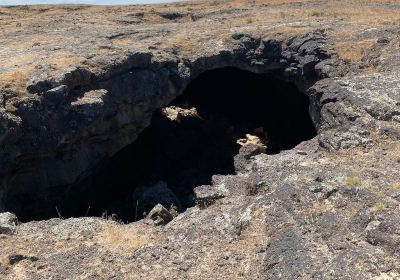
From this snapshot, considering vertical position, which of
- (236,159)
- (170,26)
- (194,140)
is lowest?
(194,140)

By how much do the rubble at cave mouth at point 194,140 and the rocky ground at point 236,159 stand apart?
2.79 m

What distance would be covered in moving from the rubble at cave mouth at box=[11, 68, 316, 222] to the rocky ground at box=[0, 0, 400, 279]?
2.79 m

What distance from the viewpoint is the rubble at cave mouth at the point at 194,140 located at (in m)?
27.3

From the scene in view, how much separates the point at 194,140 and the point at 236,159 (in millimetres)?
7677

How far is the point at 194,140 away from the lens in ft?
114

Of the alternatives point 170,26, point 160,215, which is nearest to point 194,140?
point 170,26

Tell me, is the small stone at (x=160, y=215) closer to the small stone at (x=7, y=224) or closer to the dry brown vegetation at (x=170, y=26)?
the small stone at (x=7, y=224)

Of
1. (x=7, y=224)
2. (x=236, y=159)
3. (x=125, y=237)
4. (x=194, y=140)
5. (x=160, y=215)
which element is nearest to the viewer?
(x=125, y=237)

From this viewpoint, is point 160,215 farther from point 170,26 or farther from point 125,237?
point 170,26

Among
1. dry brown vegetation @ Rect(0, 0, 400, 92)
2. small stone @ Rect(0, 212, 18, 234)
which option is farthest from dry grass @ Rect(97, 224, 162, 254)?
dry brown vegetation @ Rect(0, 0, 400, 92)

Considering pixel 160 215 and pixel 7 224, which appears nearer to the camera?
pixel 7 224

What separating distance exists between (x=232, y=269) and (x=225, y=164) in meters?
19.0

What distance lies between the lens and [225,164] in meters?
31.8

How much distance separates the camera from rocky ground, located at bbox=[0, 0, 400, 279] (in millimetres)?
13094
